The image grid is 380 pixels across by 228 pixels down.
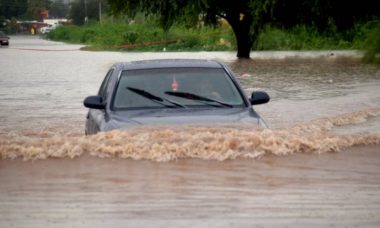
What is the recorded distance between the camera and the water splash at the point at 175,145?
21.7 feet

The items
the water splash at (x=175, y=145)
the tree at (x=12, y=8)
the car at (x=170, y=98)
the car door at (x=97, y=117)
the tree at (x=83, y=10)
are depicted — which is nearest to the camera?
the water splash at (x=175, y=145)

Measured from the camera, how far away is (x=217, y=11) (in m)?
36.5

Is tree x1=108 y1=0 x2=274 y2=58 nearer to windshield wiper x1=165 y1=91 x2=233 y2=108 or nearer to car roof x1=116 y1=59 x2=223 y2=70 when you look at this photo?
car roof x1=116 y1=59 x2=223 y2=70

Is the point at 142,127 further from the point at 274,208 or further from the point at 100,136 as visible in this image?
the point at 274,208

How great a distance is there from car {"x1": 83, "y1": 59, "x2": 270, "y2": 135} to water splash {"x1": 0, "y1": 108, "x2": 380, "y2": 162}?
0.61 meters

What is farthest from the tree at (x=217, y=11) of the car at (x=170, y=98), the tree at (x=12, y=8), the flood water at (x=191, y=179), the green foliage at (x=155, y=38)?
the tree at (x=12, y=8)

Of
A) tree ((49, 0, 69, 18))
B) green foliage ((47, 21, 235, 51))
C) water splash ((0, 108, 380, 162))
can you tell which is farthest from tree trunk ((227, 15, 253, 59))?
tree ((49, 0, 69, 18))

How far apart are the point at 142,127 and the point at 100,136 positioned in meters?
0.47

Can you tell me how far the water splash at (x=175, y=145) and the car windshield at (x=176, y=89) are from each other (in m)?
1.10

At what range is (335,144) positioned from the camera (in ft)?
23.3

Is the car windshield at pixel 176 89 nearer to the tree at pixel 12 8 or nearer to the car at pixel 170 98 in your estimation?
the car at pixel 170 98

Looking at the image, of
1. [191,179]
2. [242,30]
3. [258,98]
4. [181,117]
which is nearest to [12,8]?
[242,30]

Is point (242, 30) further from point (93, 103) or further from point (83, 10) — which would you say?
point (83, 10)

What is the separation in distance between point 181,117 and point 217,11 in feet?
95.4
